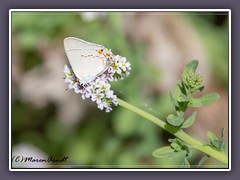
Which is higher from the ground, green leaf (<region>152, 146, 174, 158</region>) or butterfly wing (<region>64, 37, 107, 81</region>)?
butterfly wing (<region>64, 37, 107, 81</region>)

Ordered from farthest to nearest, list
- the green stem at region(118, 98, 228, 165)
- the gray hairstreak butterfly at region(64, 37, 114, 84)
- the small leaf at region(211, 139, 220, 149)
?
the gray hairstreak butterfly at region(64, 37, 114, 84), the small leaf at region(211, 139, 220, 149), the green stem at region(118, 98, 228, 165)

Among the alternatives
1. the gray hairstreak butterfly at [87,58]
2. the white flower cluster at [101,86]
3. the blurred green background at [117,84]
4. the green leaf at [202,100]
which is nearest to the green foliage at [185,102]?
the green leaf at [202,100]

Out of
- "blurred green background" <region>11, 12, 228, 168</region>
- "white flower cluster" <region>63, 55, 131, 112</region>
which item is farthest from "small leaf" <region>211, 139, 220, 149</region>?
"blurred green background" <region>11, 12, 228, 168</region>

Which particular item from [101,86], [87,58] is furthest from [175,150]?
[87,58]

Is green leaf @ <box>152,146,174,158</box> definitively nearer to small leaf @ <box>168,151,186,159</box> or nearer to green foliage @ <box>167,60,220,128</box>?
small leaf @ <box>168,151,186,159</box>

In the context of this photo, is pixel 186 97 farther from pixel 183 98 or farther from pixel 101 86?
pixel 101 86

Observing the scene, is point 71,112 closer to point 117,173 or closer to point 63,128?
point 63,128

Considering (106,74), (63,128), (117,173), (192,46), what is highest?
(192,46)

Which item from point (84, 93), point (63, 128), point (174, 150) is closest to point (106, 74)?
point (84, 93)
